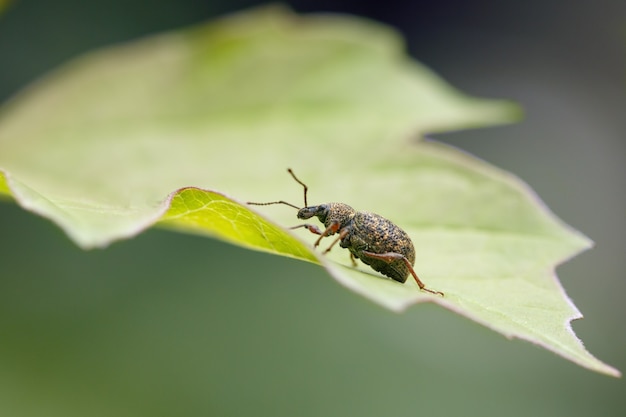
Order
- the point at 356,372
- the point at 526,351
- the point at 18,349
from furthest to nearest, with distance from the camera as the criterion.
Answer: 1. the point at 526,351
2. the point at 356,372
3. the point at 18,349

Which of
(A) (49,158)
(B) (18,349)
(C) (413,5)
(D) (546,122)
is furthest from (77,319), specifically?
(C) (413,5)

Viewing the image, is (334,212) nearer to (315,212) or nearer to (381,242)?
(315,212)

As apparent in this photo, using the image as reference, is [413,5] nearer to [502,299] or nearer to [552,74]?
[552,74]

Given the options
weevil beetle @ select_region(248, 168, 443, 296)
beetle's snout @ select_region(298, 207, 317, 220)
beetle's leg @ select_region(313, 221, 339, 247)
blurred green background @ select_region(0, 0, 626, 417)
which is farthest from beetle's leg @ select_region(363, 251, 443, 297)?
blurred green background @ select_region(0, 0, 626, 417)

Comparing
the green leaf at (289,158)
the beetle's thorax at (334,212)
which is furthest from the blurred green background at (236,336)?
the beetle's thorax at (334,212)

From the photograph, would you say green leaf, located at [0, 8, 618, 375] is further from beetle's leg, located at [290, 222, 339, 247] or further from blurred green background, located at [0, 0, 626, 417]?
blurred green background, located at [0, 0, 626, 417]
